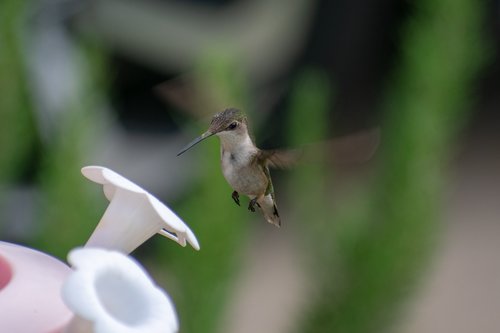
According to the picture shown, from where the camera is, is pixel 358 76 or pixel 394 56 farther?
pixel 358 76

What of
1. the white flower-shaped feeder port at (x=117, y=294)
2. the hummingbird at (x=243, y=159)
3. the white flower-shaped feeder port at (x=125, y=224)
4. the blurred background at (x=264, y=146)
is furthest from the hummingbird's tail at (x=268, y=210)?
the white flower-shaped feeder port at (x=117, y=294)

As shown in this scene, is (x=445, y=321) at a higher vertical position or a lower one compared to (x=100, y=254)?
lower

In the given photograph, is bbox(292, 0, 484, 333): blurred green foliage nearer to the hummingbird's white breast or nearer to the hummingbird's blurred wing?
the hummingbird's white breast

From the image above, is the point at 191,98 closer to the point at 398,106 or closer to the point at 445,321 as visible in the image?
the point at 398,106

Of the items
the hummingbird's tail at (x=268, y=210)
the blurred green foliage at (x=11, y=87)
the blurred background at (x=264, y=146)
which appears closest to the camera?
the hummingbird's tail at (x=268, y=210)

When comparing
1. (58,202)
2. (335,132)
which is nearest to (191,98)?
(58,202)

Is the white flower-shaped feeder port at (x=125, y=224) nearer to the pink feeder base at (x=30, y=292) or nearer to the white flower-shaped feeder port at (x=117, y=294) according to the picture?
the pink feeder base at (x=30, y=292)
